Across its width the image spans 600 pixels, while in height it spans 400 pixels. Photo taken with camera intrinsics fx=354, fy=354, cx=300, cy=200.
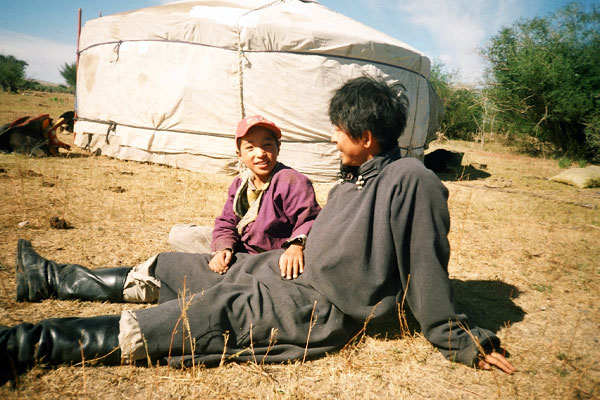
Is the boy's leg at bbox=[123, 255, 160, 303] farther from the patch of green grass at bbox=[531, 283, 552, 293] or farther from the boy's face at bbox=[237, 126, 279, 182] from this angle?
the patch of green grass at bbox=[531, 283, 552, 293]

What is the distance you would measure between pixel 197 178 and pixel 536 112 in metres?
12.8

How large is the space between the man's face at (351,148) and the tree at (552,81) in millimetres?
11903

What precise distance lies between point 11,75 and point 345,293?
118ft

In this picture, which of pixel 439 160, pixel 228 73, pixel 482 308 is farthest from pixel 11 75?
pixel 482 308

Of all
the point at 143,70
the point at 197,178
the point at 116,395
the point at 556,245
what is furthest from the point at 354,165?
the point at 143,70

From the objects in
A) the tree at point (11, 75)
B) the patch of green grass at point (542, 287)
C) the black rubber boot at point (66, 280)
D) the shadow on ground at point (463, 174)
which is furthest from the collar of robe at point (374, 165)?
the tree at point (11, 75)

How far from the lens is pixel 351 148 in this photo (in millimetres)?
1737

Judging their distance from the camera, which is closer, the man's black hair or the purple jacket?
the man's black hair

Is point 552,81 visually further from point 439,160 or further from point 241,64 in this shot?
point 241,64

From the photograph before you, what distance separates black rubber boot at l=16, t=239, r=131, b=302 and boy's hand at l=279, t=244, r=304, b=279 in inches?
38.1

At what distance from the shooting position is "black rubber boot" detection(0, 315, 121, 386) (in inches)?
53.3

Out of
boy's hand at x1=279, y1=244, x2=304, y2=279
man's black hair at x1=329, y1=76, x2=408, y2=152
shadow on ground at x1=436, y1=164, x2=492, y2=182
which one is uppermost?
man's black hair at x1=329, y1=76, x2=408, y2=152

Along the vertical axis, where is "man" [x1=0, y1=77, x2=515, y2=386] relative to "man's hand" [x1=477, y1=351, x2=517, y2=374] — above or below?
above

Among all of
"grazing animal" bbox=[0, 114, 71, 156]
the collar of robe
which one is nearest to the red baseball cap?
the collar of robe
